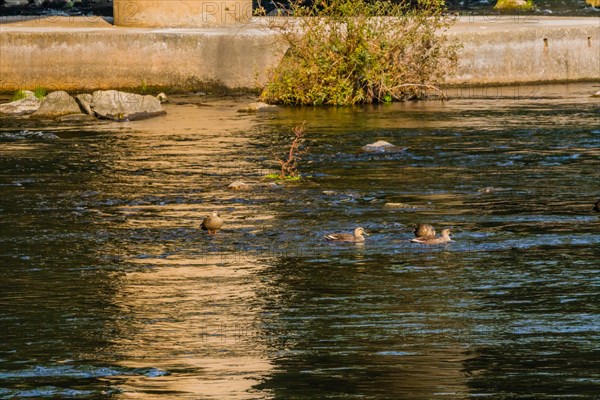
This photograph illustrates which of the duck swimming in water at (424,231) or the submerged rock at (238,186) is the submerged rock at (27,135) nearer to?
the submerged rock at (238,186)

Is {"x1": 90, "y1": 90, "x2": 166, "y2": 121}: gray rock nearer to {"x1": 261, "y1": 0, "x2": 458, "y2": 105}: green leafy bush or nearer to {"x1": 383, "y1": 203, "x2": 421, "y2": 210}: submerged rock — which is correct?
{"x1": 261, "y1": 0, "x2": 458, "y2": 105}: green leafy bush

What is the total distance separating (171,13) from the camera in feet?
83.5

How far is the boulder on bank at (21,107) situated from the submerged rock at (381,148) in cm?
A: 635

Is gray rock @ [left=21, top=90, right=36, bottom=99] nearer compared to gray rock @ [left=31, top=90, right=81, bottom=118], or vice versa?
gray rock @ [left=31, top=90, right=81, bottom=118]

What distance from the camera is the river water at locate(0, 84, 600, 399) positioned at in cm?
859

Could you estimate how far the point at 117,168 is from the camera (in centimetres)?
1673

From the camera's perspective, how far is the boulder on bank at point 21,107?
72.2 feet

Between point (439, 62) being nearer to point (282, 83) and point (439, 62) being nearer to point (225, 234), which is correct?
point (282, 83)

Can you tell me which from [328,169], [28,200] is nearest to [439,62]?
[328,169]

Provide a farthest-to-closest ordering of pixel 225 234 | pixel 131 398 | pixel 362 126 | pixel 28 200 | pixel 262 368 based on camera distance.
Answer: pixel 362 126, pixel 28 200, pixel 225 234, pixel 262 368, pixel 131 398

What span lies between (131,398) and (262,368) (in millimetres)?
943

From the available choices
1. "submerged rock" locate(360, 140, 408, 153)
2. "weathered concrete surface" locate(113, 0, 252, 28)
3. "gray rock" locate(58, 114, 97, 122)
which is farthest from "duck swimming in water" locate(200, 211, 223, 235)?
"weathered concrete surface" locate(113, 0, 252, 28)

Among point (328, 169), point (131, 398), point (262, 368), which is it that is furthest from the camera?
point (328, 169)

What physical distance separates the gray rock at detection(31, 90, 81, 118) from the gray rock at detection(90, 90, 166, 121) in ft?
1.24
